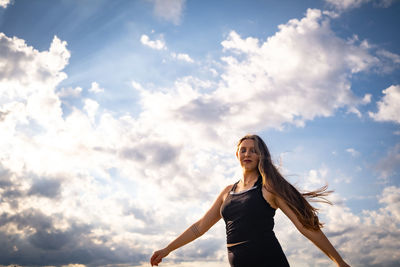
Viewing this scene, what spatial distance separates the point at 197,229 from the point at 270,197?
1.67 m

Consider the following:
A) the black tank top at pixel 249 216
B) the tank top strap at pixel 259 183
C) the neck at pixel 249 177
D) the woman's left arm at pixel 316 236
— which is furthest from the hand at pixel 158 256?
the woman's left arm at pixel 316 236

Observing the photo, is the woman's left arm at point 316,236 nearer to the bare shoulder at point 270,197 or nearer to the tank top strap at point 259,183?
the bare shoulder at point 270,197

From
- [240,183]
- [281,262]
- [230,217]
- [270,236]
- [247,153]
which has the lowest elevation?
[281,262]

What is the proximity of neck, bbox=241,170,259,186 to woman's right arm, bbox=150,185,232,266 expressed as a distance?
0.38 metres

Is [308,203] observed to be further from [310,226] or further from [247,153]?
[247,153]

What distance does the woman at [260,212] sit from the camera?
14.1ft

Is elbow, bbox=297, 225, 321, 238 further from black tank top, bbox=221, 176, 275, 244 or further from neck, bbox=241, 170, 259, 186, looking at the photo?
neck, bbox=241, 170, 259, 186

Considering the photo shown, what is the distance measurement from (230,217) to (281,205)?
82 centimetres

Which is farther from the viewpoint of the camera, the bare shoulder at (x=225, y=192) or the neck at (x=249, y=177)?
the bare shoulder at (x=225, y=192)

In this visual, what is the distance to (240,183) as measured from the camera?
5289 millimetres

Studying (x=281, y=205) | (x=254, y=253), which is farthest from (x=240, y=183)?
(x=254, y=253)

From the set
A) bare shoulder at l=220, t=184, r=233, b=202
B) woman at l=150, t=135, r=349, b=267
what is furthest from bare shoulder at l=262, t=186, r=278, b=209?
bare shoulder at l=220, t=184, r=233, b=202

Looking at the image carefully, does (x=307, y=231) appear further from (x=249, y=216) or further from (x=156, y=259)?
(x=156, y=259)

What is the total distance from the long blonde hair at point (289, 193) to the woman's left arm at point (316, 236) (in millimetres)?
55
